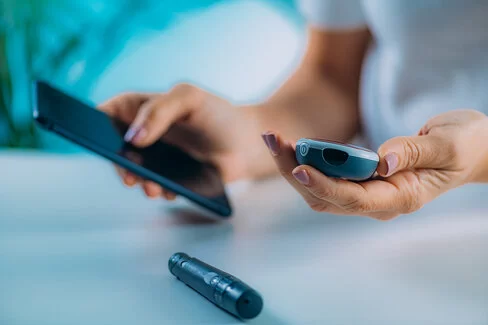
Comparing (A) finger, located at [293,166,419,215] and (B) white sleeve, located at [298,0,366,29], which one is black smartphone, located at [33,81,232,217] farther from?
(B) white sleeve, located at [298,0,366,29]

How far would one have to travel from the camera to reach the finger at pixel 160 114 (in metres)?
0.68

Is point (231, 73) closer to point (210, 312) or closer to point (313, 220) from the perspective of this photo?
point (313, 220)

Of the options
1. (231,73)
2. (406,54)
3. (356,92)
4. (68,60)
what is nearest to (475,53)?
(406,54)

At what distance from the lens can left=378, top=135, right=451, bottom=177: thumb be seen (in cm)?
43

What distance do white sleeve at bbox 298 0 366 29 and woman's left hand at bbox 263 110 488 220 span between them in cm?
43

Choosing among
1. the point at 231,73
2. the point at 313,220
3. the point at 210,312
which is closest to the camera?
the point at 210,312

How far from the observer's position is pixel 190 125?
0.79m

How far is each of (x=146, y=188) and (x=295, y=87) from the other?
0.34 m

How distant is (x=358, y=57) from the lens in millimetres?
988

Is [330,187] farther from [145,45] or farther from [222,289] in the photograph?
[145,45]

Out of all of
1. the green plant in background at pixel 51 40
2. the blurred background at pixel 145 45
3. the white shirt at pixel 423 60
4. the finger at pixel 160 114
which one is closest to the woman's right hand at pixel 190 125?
the finger at pixel 160 114

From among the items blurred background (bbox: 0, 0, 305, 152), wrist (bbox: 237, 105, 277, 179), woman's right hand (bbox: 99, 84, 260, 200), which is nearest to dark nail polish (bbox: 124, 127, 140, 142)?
woman's right hand (bbox: 99, 84, 260, 200)

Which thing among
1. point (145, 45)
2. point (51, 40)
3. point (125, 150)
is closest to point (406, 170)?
point (125, 150)

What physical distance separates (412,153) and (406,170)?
3 centimetres
